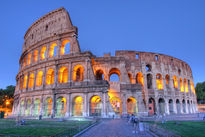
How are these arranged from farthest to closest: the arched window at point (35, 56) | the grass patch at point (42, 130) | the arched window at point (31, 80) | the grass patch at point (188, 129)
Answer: the arched window at point (35, 56)
the arched window at point (31, 80)
the grass patch at point (42, 130)
the grass patch at point (188, 129)

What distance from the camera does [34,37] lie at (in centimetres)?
3353

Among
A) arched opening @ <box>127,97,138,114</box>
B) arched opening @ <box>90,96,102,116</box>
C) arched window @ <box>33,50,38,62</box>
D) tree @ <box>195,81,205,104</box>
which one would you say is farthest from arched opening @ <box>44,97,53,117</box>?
tree @ <box>195,81,205,104</box>

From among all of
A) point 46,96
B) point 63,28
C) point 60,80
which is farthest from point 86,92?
point 63,28

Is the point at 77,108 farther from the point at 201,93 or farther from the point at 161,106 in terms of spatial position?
the point at 201,93

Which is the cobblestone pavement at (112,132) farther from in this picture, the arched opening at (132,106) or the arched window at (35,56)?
the arched window at (35,56)

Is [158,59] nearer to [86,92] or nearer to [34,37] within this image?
[86,92]

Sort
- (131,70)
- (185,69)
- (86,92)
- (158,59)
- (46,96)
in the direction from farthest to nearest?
Answer: (185,69) → (158,59) → (131,70) → (46,96) → (86,92)

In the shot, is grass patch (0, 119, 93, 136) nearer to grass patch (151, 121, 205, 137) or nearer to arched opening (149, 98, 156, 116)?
grass patch (151, 121, 205, 137)

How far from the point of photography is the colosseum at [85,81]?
931 inches

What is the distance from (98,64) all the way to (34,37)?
17959 mm

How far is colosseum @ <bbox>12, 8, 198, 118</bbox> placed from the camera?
77.6 feet

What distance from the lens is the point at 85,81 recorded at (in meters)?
23.7

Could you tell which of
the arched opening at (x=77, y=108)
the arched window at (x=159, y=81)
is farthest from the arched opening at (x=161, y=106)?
the arched opening at (x=77, y=108)

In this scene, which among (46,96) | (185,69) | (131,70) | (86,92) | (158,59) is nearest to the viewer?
(86,92)
